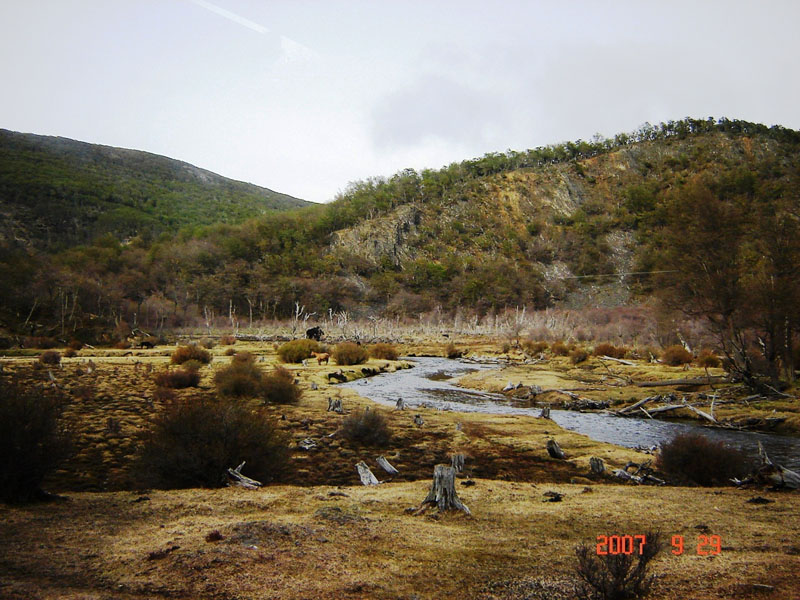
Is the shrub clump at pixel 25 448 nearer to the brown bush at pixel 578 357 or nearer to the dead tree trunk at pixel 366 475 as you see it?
the dead tree trunk at pixel 366 475

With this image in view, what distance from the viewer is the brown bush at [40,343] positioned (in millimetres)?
42719

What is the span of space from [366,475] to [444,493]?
2994mm

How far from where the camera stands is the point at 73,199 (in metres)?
144

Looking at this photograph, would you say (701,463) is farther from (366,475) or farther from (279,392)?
(279,392)

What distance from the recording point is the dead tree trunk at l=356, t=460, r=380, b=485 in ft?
33.0

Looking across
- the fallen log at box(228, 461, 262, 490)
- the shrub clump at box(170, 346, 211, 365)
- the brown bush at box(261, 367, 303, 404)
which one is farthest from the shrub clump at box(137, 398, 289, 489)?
the shrub clump at box(170, 346, 211, 365)

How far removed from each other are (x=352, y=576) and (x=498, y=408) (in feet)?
54.7

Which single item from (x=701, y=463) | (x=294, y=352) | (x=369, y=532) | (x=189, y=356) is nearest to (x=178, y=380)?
(x=189, y=356)

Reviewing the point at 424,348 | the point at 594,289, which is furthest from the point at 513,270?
the point at 424,348

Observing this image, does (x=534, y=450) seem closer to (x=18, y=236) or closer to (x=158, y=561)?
(x=158, y=561)

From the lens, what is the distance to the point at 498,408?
21078 millimetres

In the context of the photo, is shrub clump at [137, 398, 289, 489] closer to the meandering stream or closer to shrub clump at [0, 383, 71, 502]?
shrub clump at [0, 383, 71, 502]

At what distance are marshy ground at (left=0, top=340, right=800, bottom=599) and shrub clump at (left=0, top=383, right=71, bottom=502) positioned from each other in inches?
17.8

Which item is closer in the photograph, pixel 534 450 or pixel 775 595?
pixel 775 595
